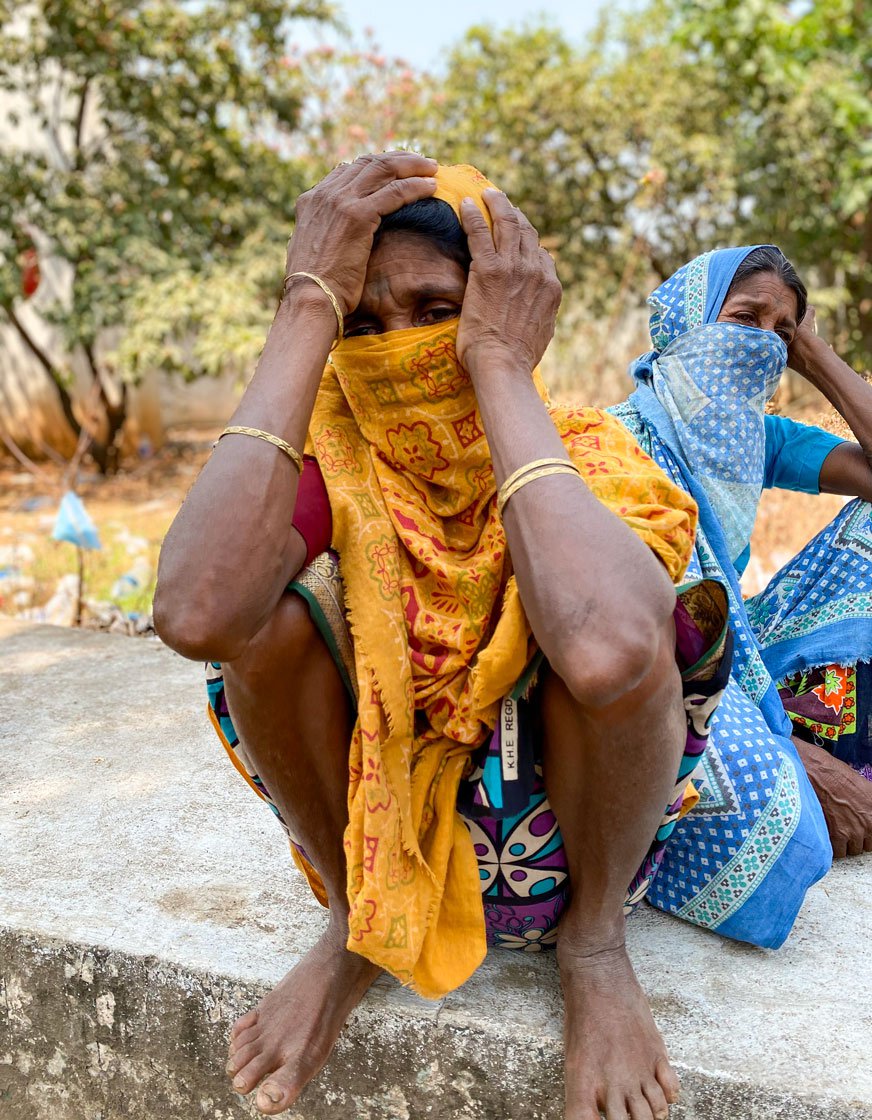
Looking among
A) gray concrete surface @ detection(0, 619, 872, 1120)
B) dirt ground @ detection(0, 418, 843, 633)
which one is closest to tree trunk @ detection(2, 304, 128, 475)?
dirt ground @ detection(0, 418, 843, 633)

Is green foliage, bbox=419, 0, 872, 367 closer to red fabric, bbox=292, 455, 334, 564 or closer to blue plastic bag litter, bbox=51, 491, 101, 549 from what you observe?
blue plastic bag litter, bbox=51, 491, 101, 549

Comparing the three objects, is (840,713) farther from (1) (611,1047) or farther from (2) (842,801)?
(1) (611,1047)

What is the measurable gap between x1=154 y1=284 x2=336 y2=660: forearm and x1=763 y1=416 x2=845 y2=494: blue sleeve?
53.6 inches

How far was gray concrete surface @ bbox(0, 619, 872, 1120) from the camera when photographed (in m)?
1.63

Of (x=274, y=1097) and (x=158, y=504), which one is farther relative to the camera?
(x=158, y=504)

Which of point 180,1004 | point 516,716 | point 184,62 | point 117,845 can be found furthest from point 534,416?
point 184,62

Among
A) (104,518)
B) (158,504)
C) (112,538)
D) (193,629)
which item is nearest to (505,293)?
(193,629)

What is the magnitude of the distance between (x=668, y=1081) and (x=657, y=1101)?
0.04 meters

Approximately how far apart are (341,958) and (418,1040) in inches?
7.2

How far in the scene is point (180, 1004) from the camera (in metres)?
1.85

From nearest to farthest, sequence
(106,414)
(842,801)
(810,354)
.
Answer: (842,801), (810,354), (106,414)

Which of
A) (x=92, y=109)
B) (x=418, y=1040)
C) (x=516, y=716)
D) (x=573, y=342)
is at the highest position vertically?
(x=92, y=109)

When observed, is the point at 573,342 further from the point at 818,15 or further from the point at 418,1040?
the point at 418,1040

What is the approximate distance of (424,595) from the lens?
174 cm
